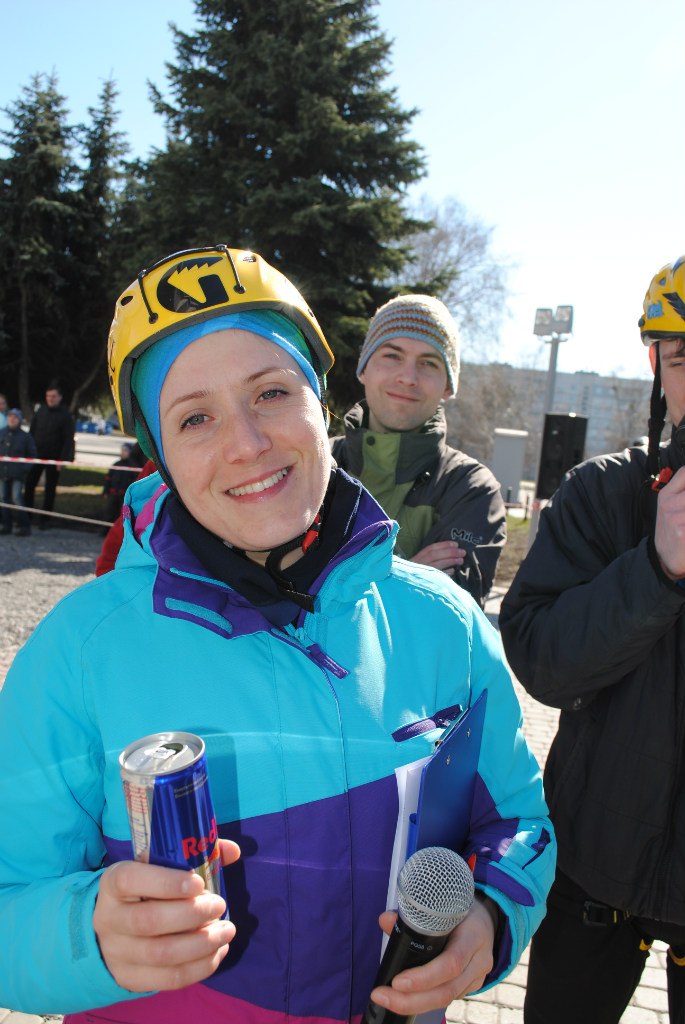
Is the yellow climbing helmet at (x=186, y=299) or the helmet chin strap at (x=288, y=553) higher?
the yellow climbing helmet at (x=186, y=299)

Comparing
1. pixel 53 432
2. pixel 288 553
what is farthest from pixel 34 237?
pixel 288 553

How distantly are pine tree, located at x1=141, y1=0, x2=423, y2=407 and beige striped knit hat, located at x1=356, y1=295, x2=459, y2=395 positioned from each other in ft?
32.5

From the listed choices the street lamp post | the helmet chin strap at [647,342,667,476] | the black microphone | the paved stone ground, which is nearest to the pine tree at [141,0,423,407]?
the street lamp post

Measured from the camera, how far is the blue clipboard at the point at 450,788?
123 cm

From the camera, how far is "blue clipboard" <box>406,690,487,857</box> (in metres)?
1.23

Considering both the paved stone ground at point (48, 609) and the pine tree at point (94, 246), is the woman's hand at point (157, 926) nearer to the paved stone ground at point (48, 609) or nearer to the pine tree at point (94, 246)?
the paved stone ground at point (48, 609)

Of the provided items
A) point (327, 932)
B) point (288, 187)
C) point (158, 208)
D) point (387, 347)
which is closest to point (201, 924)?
point (327, 932)

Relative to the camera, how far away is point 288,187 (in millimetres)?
13250

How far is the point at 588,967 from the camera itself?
6.59ft

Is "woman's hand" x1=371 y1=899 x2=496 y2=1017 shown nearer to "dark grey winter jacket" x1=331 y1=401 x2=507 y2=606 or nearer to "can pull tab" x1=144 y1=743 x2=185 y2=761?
"can pull tab" x1=144 y1=743 x2=185 y2=761

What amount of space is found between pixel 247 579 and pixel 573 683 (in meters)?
0.98

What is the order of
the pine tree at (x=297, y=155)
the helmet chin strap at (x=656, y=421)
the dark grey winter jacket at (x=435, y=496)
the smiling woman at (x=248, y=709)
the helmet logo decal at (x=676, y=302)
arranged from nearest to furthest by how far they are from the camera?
1. the smiling woman at (x=248, y=709)
2. the helmet logo decal at (x=676, y=302)
3. the helmet chin strap at (x=656, y=421)
4. the dark grey winter jacket at (x=435, y=496)
5. the pine tree at (x=297, y=155)

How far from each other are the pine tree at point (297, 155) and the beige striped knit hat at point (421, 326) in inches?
389

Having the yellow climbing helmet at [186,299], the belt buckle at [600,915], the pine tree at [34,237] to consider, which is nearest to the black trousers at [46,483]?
the pine tree at [34,237]
